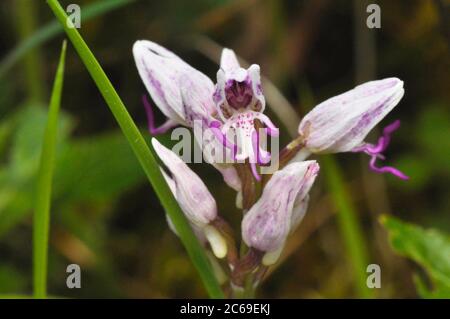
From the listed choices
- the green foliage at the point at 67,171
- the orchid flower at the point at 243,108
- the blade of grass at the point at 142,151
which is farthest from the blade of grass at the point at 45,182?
the green foliage at the point at 67,171

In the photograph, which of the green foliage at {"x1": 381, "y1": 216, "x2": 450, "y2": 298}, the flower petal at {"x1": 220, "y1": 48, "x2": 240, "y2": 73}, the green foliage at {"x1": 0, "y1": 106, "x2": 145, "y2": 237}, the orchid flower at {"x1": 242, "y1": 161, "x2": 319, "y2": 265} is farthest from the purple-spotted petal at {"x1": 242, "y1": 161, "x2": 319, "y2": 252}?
the green foliage at {"x1": 0, "y1": 106, "x2": 145, "y2": 237}

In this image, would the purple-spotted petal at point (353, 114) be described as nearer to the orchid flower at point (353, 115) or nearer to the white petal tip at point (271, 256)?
the orchid flower at point (353, 115)

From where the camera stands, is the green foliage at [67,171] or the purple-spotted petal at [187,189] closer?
the purple-spotted petal at [187,189]

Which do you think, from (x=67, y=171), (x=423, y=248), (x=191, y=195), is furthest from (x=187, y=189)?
(x=67, y=171)

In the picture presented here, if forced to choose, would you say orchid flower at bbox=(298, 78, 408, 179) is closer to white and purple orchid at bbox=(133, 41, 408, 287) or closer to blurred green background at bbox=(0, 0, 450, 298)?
white and purple orchid at bbox=(133, 41, 408, 287)

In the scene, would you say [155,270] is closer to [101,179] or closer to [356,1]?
[101,179]

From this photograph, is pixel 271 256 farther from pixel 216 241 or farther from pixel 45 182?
pixel 45 182
